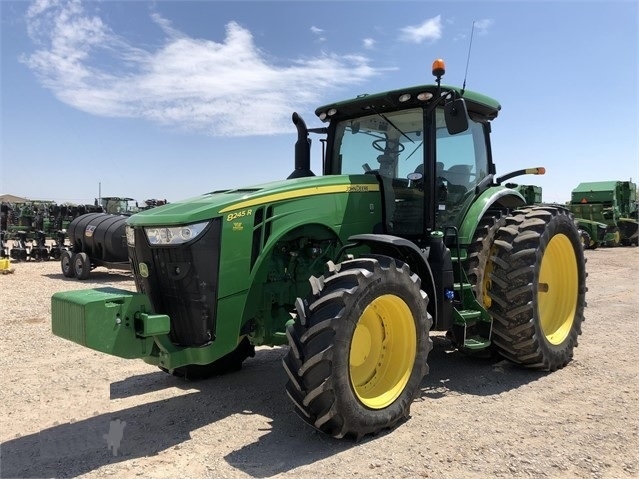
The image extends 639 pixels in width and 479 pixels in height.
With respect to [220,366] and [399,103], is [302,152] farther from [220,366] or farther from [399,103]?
[220,366]

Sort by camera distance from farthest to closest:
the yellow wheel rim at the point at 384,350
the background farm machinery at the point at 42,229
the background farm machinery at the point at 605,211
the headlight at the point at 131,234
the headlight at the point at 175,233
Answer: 1. the background farm machinery at the point at 605,211
2. the background farm machinery at the point at 42,229
3. the headlight at the point at 131,234
4. the yellow wheel rim at the point at 384,350
5. the headlight at the point at 175,233

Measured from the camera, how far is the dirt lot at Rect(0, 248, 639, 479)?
11.1 ft

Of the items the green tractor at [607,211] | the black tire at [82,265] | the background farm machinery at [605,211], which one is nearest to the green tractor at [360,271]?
the black tire at [82,265]

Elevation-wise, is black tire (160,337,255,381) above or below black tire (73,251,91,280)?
below

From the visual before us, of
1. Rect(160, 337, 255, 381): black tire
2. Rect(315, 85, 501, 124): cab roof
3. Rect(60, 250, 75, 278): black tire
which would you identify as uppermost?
Rect(315, 85, 501, 124): cab roof

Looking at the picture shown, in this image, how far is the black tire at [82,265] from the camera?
44.6 ft

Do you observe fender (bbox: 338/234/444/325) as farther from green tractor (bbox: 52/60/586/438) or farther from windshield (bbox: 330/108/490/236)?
windshield (bbox: 330/108/490/236)

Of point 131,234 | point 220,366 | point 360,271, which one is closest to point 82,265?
point 220,366

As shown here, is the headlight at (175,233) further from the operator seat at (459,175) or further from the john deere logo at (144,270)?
the operator seat at (459,175)

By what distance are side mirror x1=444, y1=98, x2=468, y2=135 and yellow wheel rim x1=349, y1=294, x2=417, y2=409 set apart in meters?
1.60

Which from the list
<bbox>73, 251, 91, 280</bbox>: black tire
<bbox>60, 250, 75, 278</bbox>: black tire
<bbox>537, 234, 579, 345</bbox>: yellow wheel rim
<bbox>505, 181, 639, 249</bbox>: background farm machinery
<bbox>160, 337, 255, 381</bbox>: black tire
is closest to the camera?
<bbox>160, 337, 255, 381</bbox>: black tire

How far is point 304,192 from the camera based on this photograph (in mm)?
4488

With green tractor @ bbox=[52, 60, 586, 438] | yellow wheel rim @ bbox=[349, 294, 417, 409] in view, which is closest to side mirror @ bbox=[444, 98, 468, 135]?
green tractor @ bbox=[52, 60, 586, 438]

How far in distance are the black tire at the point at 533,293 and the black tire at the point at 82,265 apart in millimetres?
11391
